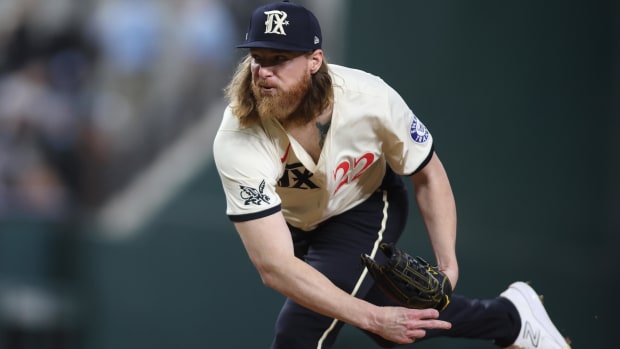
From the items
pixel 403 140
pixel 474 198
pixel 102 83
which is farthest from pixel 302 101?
pixel 474 198

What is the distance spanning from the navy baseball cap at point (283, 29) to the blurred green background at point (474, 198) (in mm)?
3572

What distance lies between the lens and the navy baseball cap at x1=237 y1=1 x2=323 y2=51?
3744 millimetres

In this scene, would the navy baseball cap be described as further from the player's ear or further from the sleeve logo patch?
the sleeve logo patch

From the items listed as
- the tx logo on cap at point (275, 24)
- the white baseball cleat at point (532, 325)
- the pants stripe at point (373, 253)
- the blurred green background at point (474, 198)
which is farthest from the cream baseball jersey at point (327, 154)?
the blurred green background at point (474, 198)

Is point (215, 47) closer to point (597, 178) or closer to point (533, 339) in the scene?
point (597, 178)

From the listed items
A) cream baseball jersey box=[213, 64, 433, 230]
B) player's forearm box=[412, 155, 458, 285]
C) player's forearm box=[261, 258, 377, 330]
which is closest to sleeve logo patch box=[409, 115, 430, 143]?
cream baseball jersey box=[213, 64, 433, 230]

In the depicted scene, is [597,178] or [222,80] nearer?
[222,80]

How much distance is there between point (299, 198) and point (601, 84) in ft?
15.9

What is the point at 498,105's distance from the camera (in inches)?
315

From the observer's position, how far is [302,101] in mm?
3871

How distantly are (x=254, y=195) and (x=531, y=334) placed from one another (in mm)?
1533

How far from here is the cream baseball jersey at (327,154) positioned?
12.6 feet

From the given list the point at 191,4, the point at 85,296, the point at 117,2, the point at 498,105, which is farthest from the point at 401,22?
the point at 85,296

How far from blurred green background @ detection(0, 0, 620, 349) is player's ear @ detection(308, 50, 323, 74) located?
3.42 m
